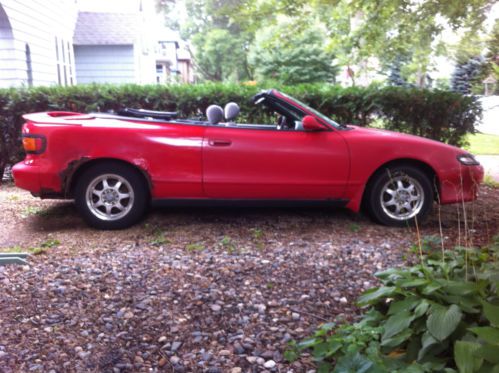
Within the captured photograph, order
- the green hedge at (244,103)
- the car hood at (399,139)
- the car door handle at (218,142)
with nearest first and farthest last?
the car door handle at (218,142)
the car hood at (399,139)
the green hedge at (244,103)

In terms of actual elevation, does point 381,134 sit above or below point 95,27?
below

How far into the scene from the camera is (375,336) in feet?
8.86

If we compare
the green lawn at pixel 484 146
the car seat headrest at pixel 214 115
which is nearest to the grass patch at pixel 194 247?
the car seat headrest at pixel 214 115

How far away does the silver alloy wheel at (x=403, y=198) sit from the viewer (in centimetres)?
520

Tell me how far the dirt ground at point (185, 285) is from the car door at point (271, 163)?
0.42 meters

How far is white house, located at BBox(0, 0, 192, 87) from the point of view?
11055 millimetres

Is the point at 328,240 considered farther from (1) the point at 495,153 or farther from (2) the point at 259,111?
(1) the point at 495,153

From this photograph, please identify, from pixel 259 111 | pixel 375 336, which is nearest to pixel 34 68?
pixel 259 111

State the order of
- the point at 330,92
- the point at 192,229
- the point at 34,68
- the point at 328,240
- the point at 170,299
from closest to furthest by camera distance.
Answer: the point at 170,299
the point at 328,240
the point at 192,229
the point at 330,92
the point at 34,68

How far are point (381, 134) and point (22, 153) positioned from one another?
18.5 feet

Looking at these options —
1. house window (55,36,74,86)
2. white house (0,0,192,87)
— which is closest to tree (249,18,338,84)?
white house (0,0,192,87)

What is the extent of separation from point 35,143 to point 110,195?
2.94 ft

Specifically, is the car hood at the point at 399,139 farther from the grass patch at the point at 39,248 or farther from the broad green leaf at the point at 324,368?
the grass patch at the point at 39,248

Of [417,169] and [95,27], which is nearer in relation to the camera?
[417,169]
